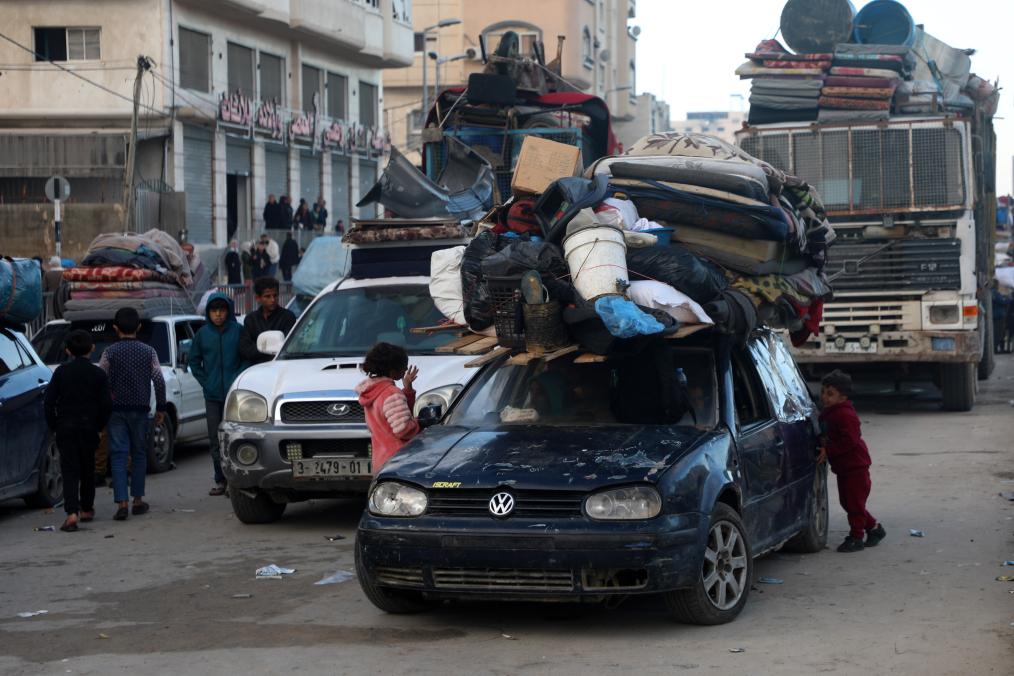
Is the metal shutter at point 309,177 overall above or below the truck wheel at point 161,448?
above

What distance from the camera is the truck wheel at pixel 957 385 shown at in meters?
19.1

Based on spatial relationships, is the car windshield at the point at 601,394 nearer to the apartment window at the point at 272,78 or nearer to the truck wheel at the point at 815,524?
the truck wheel at the point at 815,524

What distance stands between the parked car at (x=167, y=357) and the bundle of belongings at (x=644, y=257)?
6982 millimetres

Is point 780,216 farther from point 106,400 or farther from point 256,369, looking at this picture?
point 106,400

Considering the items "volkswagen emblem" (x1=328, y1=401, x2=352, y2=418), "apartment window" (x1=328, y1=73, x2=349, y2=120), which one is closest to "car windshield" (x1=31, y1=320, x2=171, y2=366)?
"volkswagen emblem" (x1=328, y1=401, x2=352, y2=418)

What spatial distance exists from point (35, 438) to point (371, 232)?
3201 mm

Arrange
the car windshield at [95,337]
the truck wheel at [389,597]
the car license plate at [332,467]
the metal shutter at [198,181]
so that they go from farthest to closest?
the metal shutter at [198,181], the car windshield at [95,337], the car license plate at [332,467], the truck wheel at [389,597]

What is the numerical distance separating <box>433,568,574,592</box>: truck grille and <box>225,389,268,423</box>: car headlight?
4.23 m

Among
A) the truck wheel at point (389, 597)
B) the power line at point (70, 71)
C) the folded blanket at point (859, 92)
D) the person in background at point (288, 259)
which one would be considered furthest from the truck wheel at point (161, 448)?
the person in background at point (288, 259)

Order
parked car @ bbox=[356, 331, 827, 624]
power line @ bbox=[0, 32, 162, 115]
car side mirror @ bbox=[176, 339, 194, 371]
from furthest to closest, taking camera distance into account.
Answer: power line @ bbox=[0, 32, 162, 115], car side mirror @ bbox=[176, 339, 194, 371], parked car @ bbox=[356, 331, 827, 624]

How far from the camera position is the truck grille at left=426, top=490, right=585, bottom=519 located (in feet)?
23.7

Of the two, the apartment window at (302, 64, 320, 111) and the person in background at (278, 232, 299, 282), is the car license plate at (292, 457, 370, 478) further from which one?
the apartment window at (302, 64, 320, 111)

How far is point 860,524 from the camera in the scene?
32.4 feet

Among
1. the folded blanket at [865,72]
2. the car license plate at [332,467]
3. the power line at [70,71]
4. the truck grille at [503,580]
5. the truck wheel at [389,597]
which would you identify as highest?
the power line at [70,71]
